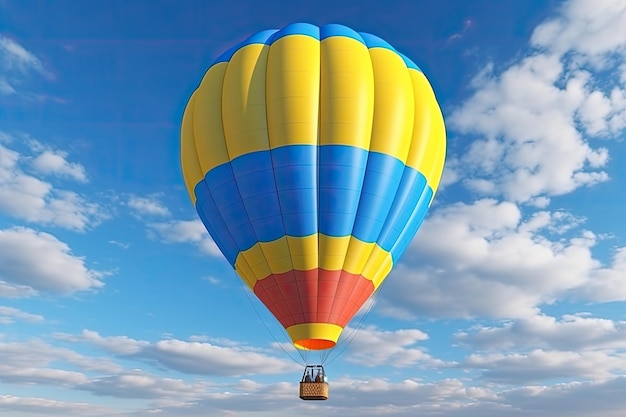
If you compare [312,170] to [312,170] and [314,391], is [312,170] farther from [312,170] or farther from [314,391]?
[314,391]

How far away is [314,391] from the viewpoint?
21.5 m

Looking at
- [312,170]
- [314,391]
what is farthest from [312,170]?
[314,391]

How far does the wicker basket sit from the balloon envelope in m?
1.43

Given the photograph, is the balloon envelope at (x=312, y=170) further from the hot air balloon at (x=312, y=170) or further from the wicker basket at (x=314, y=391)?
the wicker basket at (x=314, y=391)

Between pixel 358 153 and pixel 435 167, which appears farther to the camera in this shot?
pixel 435 167

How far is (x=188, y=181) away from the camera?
24.8 metres

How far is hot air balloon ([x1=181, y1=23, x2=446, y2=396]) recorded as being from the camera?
69.8 feet

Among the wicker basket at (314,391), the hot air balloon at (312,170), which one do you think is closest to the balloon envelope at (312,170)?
the hot air balloon at (312,170)

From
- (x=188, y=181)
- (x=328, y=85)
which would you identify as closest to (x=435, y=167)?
(x=328, y=85)

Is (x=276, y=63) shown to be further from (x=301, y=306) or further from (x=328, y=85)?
(x=301, y=306)

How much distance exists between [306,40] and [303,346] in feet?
37.9

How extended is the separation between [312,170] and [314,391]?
26.0ft

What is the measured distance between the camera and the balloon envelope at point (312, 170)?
69.8 feet

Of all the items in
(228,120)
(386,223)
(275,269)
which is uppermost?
(228,120)
